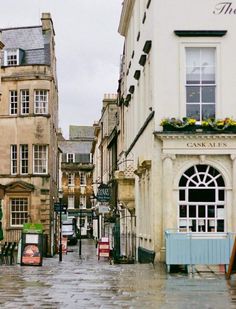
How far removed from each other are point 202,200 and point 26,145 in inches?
1154

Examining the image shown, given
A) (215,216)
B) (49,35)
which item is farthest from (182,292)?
(49,35)

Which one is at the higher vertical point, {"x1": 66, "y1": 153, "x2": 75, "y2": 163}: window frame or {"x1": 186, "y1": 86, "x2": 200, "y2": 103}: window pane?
{"x1": 66, "y1": 153, "x2": 75, "y2": 163}: window frame

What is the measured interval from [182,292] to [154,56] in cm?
1130

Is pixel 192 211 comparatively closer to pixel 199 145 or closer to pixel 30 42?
pixel 199 145

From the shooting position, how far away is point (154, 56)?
25.7 meters

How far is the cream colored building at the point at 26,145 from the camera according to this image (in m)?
52.2

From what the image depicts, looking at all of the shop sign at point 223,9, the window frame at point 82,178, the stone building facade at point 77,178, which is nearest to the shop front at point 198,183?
the shop sign at point 223,9

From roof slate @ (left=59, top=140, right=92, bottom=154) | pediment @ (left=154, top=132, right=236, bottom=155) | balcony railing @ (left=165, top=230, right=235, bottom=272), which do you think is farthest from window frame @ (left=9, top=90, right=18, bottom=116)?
roof slate @ (left=59, top=140, right=92, bottom=154)

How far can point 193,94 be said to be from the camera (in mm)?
25938

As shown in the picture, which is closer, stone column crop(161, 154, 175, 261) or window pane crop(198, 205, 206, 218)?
stone column crop(161, 154, 175, 261)

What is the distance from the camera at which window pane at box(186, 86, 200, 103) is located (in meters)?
25.8

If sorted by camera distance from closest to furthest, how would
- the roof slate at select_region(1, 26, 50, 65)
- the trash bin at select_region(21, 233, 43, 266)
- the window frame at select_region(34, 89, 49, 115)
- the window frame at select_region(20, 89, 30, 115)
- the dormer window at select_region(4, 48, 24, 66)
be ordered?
the trash bin at select_region(21, 233, 43, 266) < the window frame at select_region(34, 89, 49, 115) < the window frame at select_region(20, 89, 30, 115) < the roof slate at select_region(1, 26, 50, 65) < the dormer window at select_region(4, 48, 24, 66)

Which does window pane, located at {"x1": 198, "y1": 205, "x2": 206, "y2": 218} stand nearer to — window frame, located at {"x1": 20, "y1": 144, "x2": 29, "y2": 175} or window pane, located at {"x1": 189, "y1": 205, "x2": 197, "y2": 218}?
window pane, located at {"x1": 189, "y1": 205, "x2": 197, "y2": 218}

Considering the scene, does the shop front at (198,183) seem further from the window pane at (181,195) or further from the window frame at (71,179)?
the window frame at (71,179)
